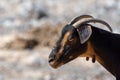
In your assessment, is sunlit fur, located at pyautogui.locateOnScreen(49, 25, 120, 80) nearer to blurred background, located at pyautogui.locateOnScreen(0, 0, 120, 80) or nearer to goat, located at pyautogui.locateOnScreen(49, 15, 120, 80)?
goat, located at pyautogui.locateOnScreen(49, 15, 120, 80)

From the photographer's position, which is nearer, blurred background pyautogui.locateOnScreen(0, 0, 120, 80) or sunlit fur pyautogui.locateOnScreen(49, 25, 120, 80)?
sunlit fur pyautogui.locateOnScreen(49, 25, 120, 80)

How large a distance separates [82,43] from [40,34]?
305 inches

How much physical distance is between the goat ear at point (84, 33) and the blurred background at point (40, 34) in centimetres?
445

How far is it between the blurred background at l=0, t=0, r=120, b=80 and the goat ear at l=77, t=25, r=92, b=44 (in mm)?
4451

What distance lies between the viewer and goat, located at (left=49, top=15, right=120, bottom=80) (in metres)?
6.64

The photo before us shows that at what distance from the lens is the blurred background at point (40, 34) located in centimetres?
1266

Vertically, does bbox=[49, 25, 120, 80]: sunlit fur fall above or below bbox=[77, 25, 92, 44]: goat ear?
below

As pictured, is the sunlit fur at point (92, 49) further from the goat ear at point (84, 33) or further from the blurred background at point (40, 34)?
the blurred background at point (40, 34)

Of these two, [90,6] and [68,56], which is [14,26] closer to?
[90,6]

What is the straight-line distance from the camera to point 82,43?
21.8ft

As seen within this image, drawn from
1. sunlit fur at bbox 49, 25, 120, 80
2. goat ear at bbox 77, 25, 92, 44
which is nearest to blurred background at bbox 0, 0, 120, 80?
sunlit fur at bbox 49, 25, 120, 80

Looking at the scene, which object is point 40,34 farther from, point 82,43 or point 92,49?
point 82,43

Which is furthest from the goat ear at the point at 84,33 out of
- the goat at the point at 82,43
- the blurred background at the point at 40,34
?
the blurred background at the point at 40,34

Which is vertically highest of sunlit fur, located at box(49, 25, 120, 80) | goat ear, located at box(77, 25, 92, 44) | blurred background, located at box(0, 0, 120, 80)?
goat ear, located at box(77, 25, 92, 44)
